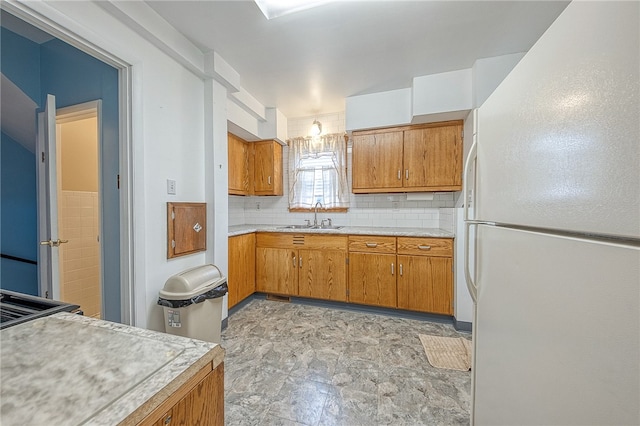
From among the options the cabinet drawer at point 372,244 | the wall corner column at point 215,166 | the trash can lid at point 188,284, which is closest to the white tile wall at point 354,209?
the cabinet drawer at point 372,244

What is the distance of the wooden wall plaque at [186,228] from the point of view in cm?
184

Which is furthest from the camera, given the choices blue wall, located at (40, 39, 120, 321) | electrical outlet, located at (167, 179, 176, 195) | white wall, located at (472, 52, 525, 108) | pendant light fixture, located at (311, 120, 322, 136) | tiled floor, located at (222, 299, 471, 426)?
pendant light fixture, located at (311, 120, 322, 136)

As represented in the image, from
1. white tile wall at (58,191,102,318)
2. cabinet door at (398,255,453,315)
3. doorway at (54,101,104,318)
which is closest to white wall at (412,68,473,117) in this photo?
cabinet door at (398,255,453,315)

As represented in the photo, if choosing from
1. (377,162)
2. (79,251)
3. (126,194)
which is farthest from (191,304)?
(377,162)

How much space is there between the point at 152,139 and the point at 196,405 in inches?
69.6

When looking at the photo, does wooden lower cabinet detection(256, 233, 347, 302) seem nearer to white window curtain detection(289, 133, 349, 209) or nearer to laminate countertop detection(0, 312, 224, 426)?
white window curtain detection(289, 133, 349, 209)

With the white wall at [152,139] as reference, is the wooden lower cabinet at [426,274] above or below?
below

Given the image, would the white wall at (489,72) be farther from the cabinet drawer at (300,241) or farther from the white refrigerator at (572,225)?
the cabinet drawer at (300,241)

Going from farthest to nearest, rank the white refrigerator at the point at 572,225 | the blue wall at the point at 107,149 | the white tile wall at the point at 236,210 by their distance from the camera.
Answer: the white tile wall at the point at 236,210
the blue wall at the point at 107,149
the white refrigerator at the point at 572,225

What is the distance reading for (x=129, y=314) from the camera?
1611 mm

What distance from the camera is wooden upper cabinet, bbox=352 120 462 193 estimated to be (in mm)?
2580

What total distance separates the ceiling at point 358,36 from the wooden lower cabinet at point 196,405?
203 centimetres

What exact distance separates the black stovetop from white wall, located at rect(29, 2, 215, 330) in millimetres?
708

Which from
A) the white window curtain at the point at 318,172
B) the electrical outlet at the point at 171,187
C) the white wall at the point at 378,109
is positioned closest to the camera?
the electrical outlet at the point at 171,187
